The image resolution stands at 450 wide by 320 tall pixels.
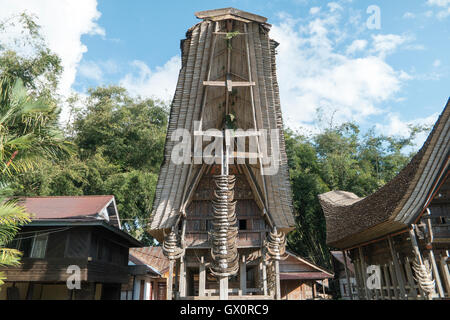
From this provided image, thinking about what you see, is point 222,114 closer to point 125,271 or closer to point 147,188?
point 125,271

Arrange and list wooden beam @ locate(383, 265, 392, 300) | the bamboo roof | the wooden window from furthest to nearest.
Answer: the wooden window
wooden beam @ locate(383, 265, 392, 300)
the bamboo roof

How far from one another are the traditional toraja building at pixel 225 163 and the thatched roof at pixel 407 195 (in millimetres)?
2988

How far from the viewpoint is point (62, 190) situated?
60.8 ft

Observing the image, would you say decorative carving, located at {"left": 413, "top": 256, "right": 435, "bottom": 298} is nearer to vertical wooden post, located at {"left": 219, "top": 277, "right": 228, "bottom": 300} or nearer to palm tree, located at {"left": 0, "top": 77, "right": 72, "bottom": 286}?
vertical wooden post, located at {"left": 219, "top": 277, "right": 228, "bottom": 300}

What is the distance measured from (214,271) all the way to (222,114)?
16.7 ft

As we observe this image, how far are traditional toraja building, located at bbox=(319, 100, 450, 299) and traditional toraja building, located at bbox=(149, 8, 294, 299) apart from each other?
322 cm

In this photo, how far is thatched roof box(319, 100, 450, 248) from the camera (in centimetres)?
802

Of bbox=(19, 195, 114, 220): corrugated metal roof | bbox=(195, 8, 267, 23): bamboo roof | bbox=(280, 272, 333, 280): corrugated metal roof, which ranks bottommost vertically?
bbox=(280, 272, 333, 280): corrugated metal roof

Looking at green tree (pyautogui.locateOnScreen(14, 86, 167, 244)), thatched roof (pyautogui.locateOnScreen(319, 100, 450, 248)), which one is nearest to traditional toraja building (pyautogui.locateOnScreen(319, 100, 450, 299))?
thatched roof (pyautogui.locateOnScreen(319, 100, 450, 248))

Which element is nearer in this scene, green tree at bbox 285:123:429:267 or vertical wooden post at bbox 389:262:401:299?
vertical wooden post at bbox 389:262:401:299

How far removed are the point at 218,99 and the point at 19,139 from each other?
5.54 meters

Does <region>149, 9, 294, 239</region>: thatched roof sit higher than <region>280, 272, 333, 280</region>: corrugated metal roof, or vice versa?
<region>149, 9, 294, 239</region>: thatched roof

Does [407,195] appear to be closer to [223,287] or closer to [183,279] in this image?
Result: [223,287]
